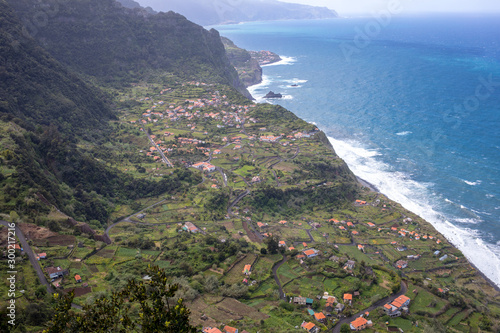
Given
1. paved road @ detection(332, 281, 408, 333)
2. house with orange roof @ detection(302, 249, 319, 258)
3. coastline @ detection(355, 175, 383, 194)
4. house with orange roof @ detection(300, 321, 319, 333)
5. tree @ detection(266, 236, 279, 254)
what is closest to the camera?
house with orange roof @ detection(300, 321, 319, 333)

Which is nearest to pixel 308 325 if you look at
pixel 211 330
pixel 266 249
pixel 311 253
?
pixel 211 330

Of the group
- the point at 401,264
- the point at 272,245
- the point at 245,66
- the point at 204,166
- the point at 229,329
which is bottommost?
the point at 401,264

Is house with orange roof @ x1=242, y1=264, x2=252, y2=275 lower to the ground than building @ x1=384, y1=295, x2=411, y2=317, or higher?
higher

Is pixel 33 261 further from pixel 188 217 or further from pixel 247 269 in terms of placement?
pixel 188 217

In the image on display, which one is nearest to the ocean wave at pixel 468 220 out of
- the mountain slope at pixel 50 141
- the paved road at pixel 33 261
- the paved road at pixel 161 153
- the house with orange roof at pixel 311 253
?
the house with orange roof at pixel 311 253

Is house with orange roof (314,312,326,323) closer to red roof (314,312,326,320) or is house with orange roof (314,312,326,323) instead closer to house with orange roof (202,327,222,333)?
red roof (314,312,326,320)

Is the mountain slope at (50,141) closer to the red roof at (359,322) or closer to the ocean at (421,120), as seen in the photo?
the red roof at (359,322)

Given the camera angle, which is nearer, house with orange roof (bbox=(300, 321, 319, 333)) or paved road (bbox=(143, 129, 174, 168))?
house with orange roof (bbox=(300, 321, 319, 333))

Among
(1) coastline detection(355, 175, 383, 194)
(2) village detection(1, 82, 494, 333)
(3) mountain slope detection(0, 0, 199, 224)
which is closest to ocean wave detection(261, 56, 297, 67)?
(2) village detection(1, 82, 494, 333)
